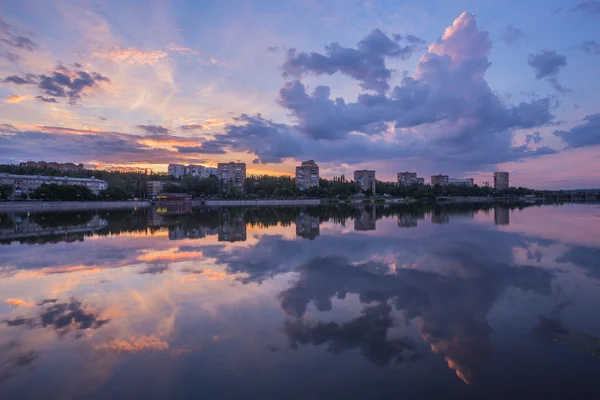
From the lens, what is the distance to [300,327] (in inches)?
287

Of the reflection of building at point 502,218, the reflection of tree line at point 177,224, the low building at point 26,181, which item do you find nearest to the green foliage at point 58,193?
the low building at point 26,181

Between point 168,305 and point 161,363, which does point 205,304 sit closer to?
point 168,305

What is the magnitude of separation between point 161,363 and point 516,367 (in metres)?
5.82

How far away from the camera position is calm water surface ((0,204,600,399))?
525 centimetres

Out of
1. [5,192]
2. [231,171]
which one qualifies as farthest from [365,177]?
[5,192]

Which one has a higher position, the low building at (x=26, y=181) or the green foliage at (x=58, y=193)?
the low building at (x=26, y=181)

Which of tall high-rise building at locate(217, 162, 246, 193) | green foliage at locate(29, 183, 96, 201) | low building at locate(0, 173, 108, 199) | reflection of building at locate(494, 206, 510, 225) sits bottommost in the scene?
reflection of building at locate(494, 206, 510, 225)

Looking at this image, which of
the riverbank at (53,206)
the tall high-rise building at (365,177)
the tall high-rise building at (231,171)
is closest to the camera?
the riverbank at (53,206)

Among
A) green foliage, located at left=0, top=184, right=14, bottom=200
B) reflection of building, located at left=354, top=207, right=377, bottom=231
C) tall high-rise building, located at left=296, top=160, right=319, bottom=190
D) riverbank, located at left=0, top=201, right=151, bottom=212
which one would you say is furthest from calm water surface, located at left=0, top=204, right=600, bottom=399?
tall high-rise building, located at left=296, top=160, right=319, bottom=190

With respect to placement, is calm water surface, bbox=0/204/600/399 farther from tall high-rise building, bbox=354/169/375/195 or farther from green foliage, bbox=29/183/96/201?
tall high-rise building, bbox=354/169/375/195

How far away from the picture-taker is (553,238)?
2070 cm

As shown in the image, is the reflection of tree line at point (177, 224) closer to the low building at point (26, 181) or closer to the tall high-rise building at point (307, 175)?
the low building at point (26, 181)

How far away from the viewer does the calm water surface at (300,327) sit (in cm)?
525

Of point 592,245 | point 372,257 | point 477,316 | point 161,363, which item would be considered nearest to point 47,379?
point 161,363
